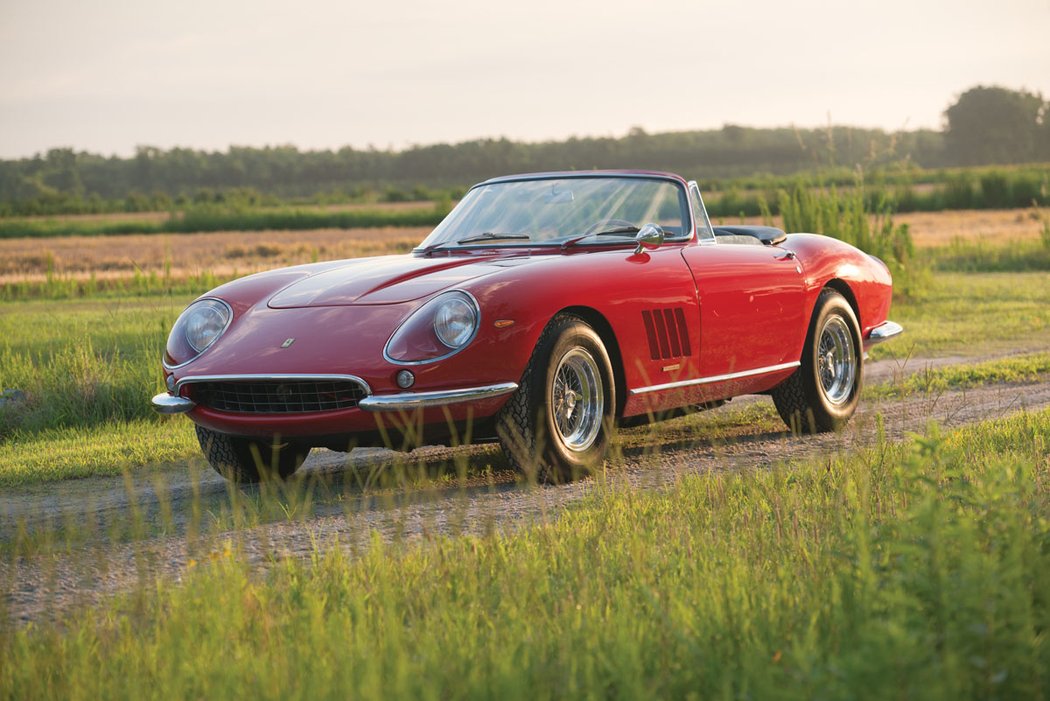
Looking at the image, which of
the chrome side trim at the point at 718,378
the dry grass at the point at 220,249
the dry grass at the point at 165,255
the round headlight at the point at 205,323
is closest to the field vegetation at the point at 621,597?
the chrome side trim at the point at 718,378

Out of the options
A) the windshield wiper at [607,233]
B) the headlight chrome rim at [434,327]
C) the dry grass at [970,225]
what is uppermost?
the windshield wiper at [607,233]

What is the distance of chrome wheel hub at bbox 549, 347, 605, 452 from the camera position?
6.17 m

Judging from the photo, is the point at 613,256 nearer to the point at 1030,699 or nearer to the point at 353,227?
the point at 1030,699

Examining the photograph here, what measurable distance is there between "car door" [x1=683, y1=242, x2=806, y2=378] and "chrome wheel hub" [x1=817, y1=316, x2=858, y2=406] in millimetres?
414

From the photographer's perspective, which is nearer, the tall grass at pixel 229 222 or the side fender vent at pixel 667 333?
the side fender vent at pixel 667 333

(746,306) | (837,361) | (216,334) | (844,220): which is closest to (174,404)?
(216,334)

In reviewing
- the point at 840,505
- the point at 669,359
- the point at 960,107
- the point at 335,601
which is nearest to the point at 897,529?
the point at 840,505

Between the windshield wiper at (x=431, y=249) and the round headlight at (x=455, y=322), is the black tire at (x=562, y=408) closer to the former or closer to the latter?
the round headlight at (x=455, y=322)

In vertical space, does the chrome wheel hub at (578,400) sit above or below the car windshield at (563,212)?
below

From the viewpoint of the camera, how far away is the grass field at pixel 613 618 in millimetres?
3039

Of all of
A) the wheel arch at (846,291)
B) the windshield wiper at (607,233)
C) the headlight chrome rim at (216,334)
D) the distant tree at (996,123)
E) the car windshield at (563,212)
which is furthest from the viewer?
the distant tree at (996,123)

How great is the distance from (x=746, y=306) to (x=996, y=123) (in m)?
97.5

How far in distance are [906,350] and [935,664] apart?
32.8ft

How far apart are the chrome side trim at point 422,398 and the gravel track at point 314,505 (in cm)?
34
